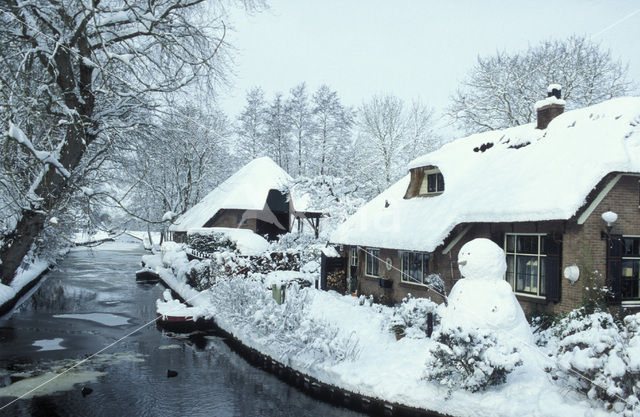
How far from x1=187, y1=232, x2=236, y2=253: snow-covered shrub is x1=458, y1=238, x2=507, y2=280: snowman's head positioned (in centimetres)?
1461

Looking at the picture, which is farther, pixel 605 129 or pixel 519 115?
pixel 519 115

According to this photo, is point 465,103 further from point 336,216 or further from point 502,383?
point 502,383

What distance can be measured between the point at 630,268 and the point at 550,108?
5461mm

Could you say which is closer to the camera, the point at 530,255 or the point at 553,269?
the point at 553,269

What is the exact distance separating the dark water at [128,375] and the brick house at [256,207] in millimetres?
13195

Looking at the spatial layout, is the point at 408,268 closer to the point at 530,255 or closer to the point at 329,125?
the point at 530,255

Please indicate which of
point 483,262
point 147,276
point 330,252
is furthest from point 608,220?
point 147,276

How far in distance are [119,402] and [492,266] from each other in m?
7.97

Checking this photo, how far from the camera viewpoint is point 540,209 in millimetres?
10852

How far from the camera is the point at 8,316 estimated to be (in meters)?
17.8

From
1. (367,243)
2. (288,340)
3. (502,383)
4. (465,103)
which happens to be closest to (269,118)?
(465,103)

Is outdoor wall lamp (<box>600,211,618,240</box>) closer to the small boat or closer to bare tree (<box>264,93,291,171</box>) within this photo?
the small boat

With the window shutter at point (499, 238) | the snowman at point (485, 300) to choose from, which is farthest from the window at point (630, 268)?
the snowman at point (485, 300)

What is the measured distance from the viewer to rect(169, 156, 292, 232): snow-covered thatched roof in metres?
30.8
